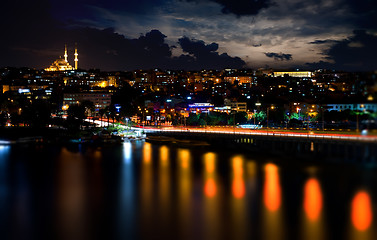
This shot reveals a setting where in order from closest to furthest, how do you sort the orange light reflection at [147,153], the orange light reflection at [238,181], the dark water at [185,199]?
the dark water at [185,199] → the orange light reflection at [238,181] → the orange light reflection at [147,153]

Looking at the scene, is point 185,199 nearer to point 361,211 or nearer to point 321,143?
point 361,211

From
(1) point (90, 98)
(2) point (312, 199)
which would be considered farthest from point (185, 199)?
(1) point (90, 98)

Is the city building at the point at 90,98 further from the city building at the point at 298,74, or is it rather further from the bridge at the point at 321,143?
the city building at the point at 298,74

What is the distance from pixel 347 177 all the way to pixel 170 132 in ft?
41.0

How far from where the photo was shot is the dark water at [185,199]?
282 inches

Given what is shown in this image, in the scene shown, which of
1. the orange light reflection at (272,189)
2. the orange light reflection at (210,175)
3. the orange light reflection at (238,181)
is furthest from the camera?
the orange light reflection at (210,175)

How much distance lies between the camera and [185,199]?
9164mm

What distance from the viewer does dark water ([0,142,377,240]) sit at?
282 inches

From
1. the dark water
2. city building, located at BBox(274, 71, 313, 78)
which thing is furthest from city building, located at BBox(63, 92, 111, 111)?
city building, located at BBox(274, 71, 313, 78)

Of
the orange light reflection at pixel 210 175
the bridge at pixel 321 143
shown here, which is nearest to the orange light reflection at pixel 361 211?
the bridge at pixel 321 143

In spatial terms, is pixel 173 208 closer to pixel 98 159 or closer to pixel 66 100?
pixel 98 159

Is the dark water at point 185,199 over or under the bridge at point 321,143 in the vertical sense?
under

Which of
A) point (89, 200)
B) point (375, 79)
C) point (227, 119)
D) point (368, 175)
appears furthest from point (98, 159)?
point (227, 119)

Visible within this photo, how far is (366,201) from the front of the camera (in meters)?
8.57
